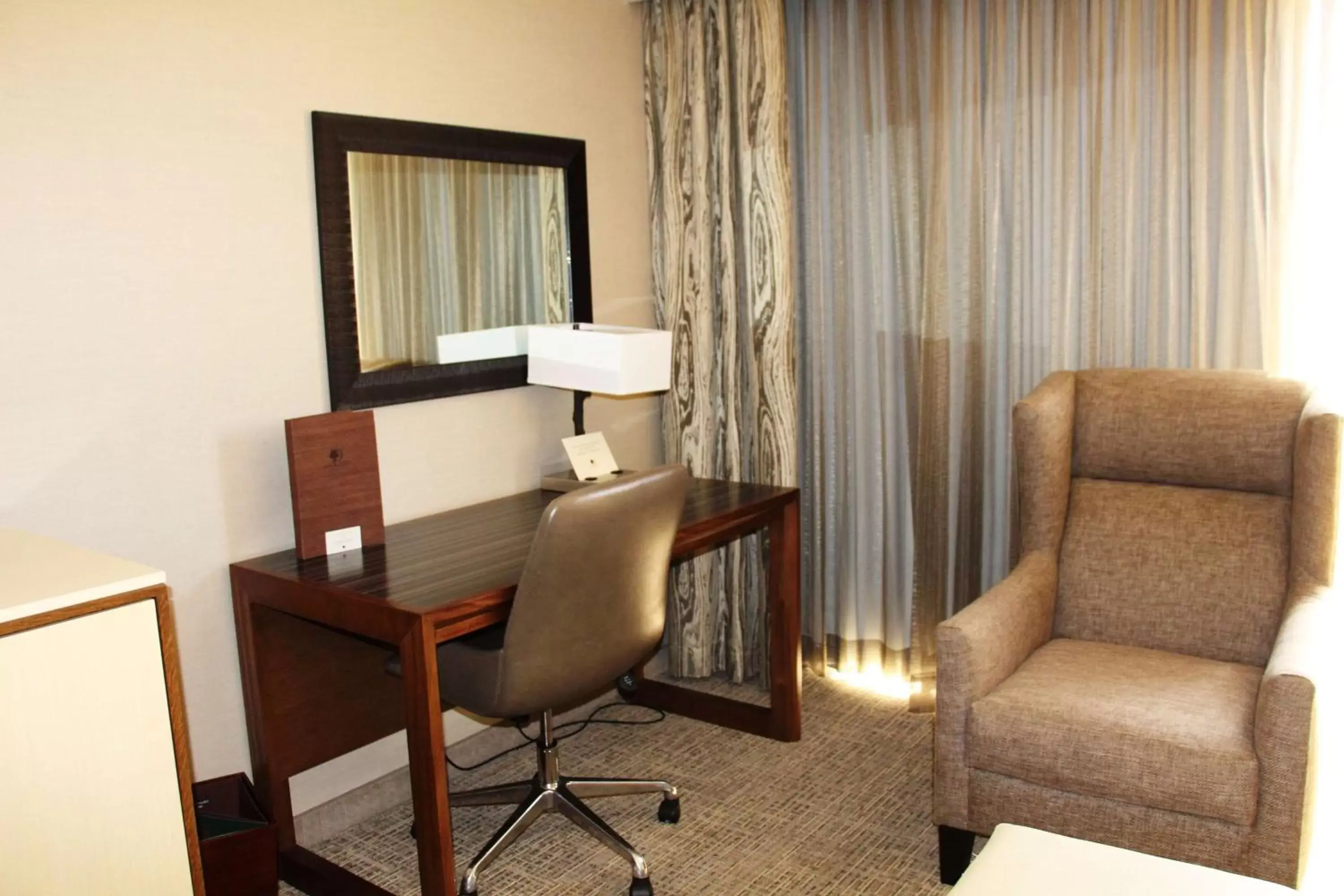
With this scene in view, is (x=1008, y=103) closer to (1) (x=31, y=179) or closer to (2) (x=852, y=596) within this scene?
(2) (x=852, y=596)

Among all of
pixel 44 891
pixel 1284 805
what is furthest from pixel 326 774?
pixel 1284 805

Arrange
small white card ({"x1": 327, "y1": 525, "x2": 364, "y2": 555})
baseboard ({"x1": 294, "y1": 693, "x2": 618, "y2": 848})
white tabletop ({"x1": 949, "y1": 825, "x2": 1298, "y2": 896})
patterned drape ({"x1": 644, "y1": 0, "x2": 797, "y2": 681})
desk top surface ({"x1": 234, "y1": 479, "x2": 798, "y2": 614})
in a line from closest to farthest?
white tabletop ({"x1": 949, "y1": 825, "x2": 1298, "y2": 896})
desk top surface ({"x1": 234, "y1": 479, "x2": 798, "y2": 614})
small white card ({"x1": 327, "y1": 525, "x2": 364, "y2": 555})
baseboard ({"x1": 294, "y1": 693, "x2": 618, "y2": 848})
patterned drape ({"x1": 644, "y1": 0, "x2": 797, "y2": 681})

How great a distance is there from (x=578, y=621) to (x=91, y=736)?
3.00 ft

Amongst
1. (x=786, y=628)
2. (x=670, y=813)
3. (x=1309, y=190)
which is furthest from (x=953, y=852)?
(x=1309, y=190)

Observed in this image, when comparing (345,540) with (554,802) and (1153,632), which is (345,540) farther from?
(1153,632)

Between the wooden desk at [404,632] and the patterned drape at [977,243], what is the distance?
1.46 ft

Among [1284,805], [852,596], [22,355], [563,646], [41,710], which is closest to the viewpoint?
[41,710]

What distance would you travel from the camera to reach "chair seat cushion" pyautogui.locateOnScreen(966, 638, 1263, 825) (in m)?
2.00

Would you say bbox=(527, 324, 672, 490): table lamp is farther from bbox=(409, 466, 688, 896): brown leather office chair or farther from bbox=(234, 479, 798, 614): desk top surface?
bbox=(409, 466, 688, 896): brown leather office chair

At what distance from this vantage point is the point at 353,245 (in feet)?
8.58

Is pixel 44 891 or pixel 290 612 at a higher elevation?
pixel 290 612

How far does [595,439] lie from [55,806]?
1753 millimetres

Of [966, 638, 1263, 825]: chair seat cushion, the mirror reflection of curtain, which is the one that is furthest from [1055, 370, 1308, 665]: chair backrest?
the mirror reflection of curtain

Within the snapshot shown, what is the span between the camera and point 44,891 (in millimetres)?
1608
